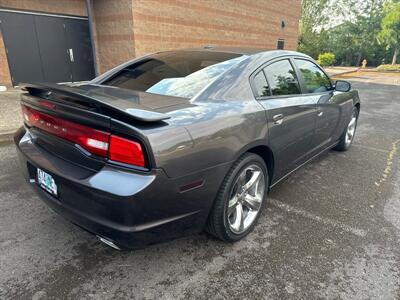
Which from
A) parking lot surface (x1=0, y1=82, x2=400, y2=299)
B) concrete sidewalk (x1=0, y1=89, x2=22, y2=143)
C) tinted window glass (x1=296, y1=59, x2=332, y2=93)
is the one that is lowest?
parking lot surface (x1=0, y1=82, x2=400, y2=299)

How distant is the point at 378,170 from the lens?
13.0 ft

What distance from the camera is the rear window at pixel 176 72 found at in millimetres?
2311

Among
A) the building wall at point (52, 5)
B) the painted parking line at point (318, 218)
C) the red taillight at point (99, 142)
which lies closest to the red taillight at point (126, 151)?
the red taillight at point (99, 142)

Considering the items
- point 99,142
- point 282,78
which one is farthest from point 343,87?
point 99,142

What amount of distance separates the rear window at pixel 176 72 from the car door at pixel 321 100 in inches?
40.9

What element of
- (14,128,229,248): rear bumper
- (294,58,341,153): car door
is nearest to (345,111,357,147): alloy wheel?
(294,58,341,153): car door

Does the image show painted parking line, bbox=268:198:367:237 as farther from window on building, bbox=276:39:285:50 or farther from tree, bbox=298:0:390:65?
tree, bbox=298:0:390:65

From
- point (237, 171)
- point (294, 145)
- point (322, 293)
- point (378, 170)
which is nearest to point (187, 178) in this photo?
point (237, 171)

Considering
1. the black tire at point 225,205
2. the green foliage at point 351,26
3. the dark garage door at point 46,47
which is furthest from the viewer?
the green foliage at point 351,26

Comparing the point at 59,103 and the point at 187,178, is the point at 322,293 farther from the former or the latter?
the point at 59,103

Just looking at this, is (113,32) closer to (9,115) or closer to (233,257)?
(9,115)

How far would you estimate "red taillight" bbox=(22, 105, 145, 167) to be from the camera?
1608 mm

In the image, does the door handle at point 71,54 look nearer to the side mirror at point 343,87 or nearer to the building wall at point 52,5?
the building wall at point 52,5

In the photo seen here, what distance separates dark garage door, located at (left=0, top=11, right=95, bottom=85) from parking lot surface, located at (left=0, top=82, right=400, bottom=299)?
7001 mm
